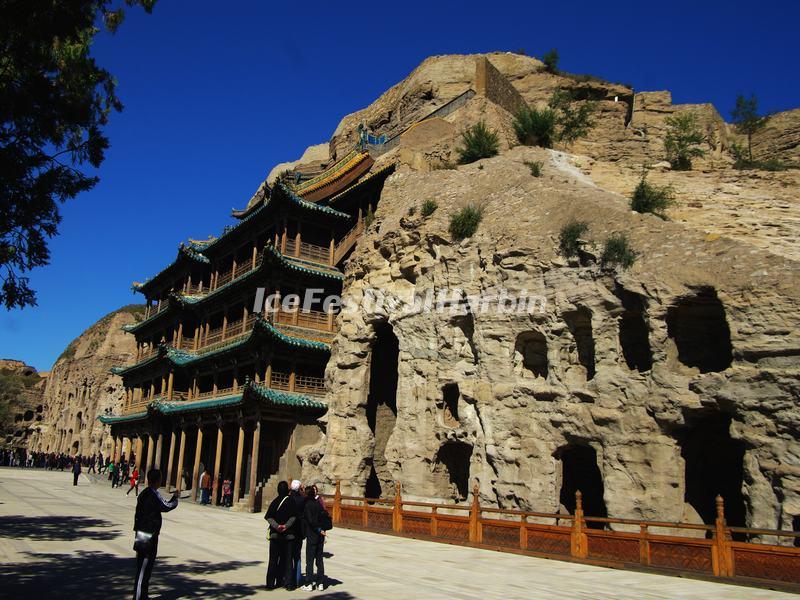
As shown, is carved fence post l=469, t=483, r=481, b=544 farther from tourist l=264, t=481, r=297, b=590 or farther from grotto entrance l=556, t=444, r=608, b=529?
tourist l=264, t=481, r=297, b=590

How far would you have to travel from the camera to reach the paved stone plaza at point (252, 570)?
352 inches

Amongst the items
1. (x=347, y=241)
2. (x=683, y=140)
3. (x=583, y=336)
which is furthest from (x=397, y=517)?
(x=683, y=140)

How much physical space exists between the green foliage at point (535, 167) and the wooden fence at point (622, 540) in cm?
1202

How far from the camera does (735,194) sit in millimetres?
23219

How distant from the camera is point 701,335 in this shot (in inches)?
661

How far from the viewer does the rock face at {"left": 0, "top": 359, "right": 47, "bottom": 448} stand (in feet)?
232

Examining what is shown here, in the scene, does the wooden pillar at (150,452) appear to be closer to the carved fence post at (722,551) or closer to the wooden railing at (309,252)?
the wooden railing at (309,252)

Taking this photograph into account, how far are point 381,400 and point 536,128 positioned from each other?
44.1 ft

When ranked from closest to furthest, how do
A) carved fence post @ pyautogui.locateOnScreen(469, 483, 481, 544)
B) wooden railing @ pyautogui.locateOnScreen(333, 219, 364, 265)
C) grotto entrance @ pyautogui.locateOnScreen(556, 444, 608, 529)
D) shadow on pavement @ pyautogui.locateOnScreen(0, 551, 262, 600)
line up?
shadow on pavement @ pyautogui.locateOnScreen(0, 551, 262, 600) → carved fence post @ pyautogui.locateOnScreen(469, 483, 481, 544) → grotto entrance @ pyautogui.locateOnScreen(556, 444, 608, 529) → wooden railing @ pyautogui.locateOnScreen(333, 219, 364, 265)

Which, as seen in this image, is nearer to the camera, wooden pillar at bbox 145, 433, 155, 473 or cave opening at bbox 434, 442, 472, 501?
cave opening at bbox 434, 442, 472, 501

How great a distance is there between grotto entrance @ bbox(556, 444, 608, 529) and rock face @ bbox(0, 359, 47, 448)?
68486mm

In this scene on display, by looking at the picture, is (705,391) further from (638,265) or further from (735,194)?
(735,194)

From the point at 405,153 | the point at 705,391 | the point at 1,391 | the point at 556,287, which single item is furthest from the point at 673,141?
the point at 1,391

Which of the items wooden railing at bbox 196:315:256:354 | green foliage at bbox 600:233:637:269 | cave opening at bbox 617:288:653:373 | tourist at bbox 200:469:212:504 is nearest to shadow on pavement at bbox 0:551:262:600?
cave opening at bbox 617:288:653:373
